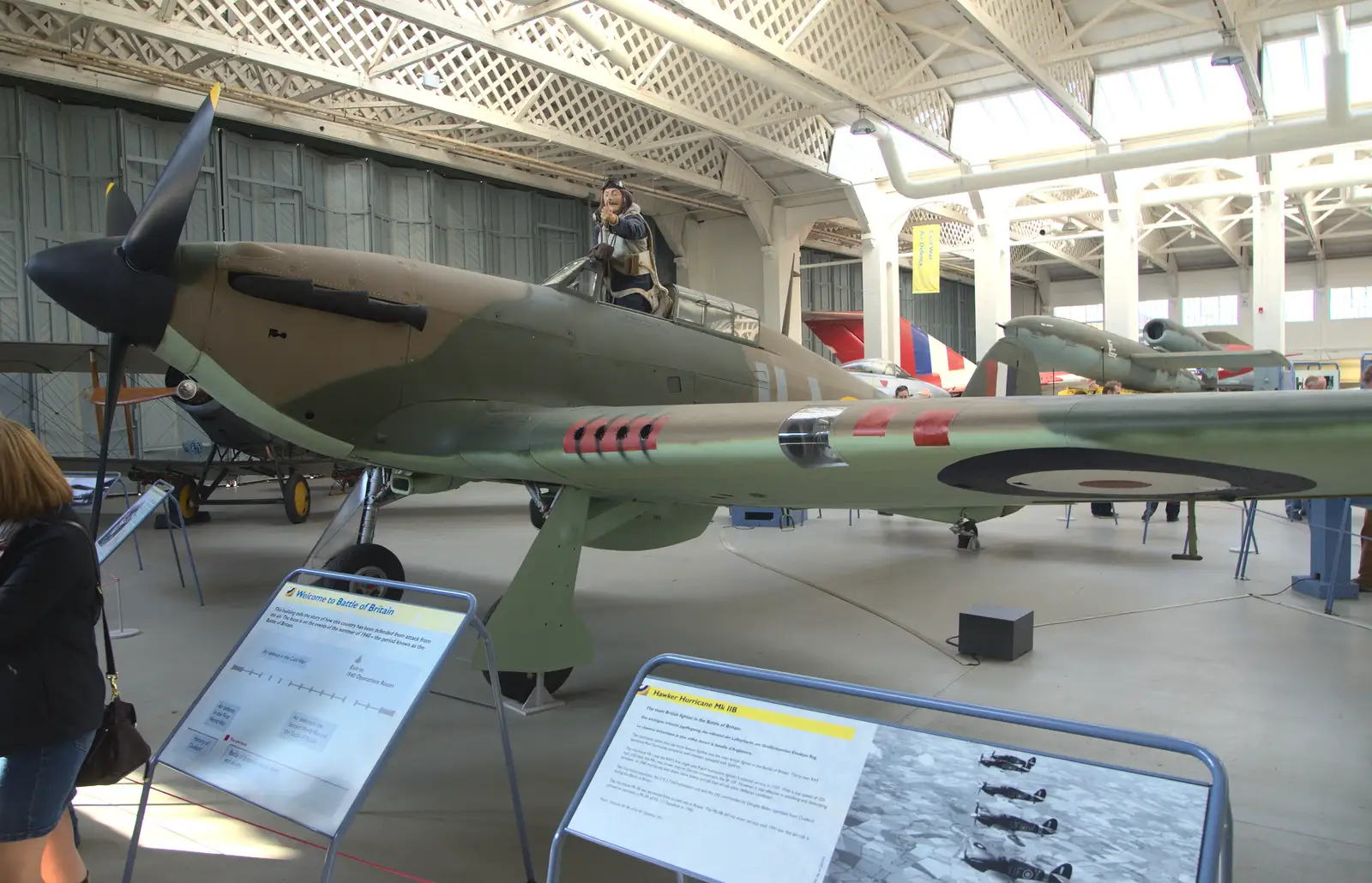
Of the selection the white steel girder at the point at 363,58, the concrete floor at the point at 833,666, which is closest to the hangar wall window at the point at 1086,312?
the white steel girder at the point at 363,58

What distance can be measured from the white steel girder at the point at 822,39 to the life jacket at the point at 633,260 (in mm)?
6190

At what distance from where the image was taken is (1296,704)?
12.7ft

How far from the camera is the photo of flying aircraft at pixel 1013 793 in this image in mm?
1271

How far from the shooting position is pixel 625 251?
16.7 ft

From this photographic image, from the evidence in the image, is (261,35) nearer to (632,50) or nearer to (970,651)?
(632,50)

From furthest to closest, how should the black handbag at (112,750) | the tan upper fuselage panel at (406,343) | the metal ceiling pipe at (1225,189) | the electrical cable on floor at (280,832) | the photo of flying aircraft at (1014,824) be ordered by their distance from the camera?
1. the metal ceiling pipe at (1225,189)
2. the tan upper fuselage panel at (406,343)
3. the electrical cable on floor at (280,832)
4. the black handbag at (112,750)
5. the photo of flying aircraft at (1014,824)

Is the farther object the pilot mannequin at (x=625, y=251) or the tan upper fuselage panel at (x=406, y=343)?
the pilot mannequin at (x=625, y=251)

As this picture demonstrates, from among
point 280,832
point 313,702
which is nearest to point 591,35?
point 280,832

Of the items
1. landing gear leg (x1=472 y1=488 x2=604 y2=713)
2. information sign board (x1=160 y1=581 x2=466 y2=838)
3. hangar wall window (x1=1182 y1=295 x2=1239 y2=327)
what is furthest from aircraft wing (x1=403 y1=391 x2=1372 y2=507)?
hangar wall window (x1=1182 y1=295 x2=1239 y2=327)

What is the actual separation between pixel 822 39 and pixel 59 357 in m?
11.3

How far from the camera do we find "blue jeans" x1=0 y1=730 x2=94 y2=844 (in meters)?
1.89

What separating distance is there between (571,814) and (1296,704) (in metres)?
3.85

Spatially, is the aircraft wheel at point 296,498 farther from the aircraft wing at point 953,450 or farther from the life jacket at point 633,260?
the aircraft wing at point 953,450

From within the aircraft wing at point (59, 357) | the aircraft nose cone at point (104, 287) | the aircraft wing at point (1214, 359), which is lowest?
the aircraft nose cone at point (104, 287)
